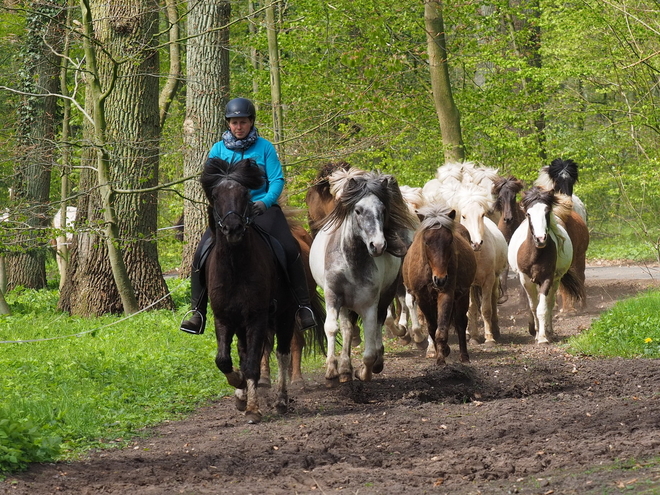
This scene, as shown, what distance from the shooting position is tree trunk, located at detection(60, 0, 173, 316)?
13.9 m

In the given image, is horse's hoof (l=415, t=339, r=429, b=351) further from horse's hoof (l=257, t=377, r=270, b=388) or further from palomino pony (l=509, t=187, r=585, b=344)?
horse's hoof (l=257, t=377, r=270, b=388)

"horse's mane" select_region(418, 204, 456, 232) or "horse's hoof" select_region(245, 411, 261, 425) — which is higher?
"horse's mane" select_region(418, 204, 456, 232)

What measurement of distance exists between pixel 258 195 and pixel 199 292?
111 cm

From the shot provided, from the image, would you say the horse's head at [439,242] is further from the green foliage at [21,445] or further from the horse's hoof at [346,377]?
the green foliage at [21,445]

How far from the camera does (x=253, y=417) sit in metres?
7.68

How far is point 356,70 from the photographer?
70.2 ft

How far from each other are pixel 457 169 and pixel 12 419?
398 inches

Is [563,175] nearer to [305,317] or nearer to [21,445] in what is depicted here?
[305,317]

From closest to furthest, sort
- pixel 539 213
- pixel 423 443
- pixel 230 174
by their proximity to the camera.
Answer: pixel 423 443 < pixel 230 174 < pixel 539 213

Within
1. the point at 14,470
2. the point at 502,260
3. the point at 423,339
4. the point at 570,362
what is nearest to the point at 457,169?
the point at 502,260

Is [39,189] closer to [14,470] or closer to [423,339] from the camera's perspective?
[423,339]

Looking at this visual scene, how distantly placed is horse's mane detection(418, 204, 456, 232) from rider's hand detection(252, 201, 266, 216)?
304cm

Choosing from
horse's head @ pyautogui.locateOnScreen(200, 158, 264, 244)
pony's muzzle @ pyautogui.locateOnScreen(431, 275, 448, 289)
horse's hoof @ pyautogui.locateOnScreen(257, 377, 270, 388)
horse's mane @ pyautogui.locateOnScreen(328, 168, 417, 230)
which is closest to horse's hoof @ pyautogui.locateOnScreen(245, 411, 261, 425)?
horse's hoof @ pyautogui.locateOnScreen(257, 377, 270, 388)

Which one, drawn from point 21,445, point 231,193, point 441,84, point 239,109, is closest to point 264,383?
point 231,193
